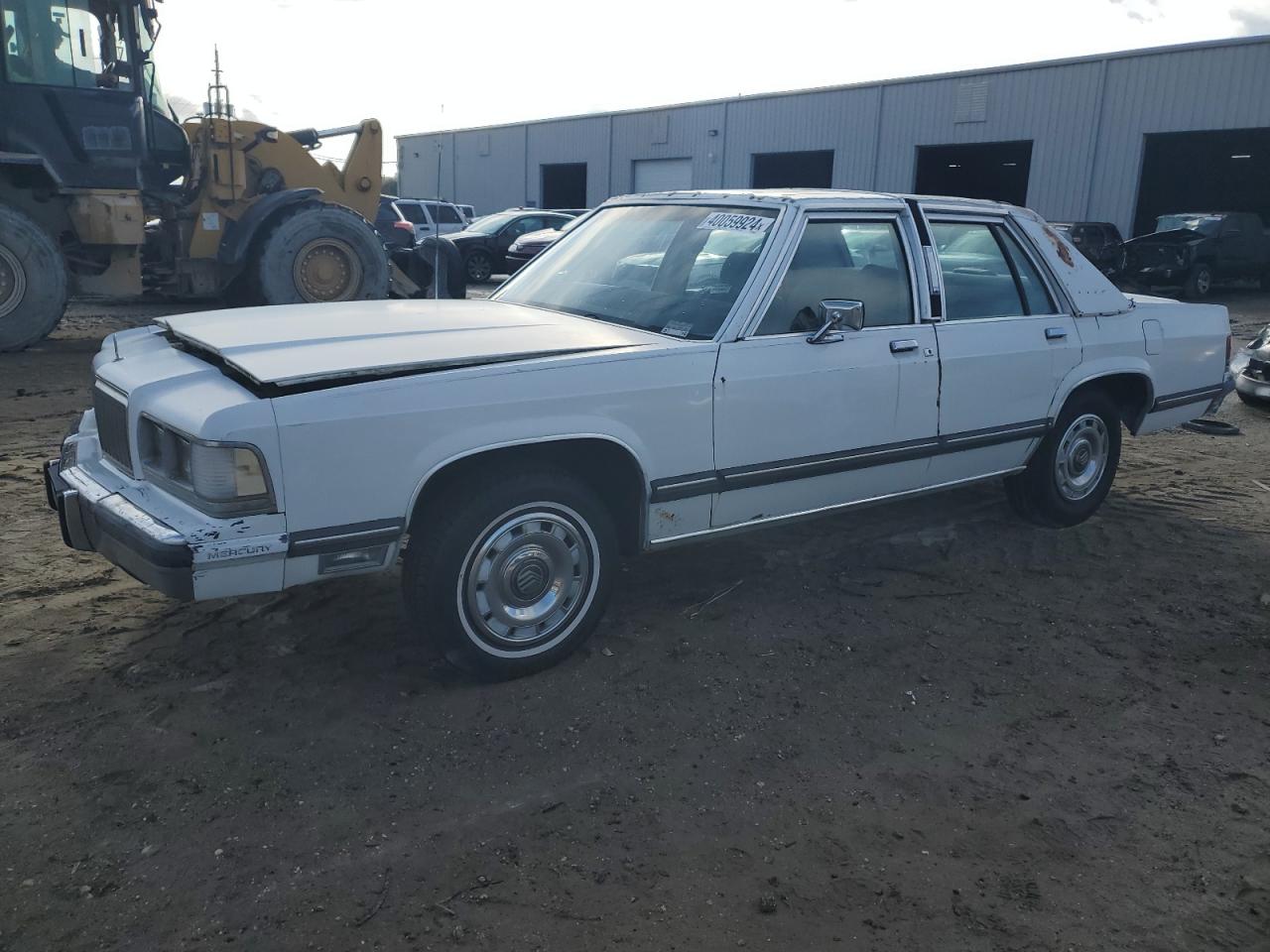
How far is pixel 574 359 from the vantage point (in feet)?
12.2

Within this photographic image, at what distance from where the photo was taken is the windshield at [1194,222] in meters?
20.4

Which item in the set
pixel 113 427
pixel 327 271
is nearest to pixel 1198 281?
pixel 327 271

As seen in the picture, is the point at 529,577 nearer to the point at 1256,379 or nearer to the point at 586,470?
the point at 586,470

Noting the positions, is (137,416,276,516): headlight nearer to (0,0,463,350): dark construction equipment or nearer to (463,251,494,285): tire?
(0,0,463,350): dark construction equipment

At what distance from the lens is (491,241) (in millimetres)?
20172

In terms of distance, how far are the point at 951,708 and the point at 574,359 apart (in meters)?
1.85

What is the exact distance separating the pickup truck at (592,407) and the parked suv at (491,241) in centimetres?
1519

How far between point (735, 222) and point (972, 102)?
82.7 ft

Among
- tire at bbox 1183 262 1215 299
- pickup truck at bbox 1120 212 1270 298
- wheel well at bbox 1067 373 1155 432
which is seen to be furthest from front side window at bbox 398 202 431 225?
wheel well at bbox 1067 373 1155 432

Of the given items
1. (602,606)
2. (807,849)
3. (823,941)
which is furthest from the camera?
(602,606)

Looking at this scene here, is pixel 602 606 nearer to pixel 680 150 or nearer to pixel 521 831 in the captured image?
pixel 521 831

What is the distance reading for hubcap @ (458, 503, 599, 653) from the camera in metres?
3.63

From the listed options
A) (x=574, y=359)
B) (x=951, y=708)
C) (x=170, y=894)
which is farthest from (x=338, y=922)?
(x=951, y=708)

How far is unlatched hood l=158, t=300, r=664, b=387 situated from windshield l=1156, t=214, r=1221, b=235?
19.9m
